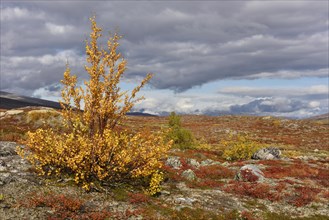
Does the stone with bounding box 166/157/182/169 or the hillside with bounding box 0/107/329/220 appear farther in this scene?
the stone with bounding box 166/157/182/169

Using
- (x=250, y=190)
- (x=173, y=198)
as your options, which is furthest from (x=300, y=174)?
(x=173, y=198)

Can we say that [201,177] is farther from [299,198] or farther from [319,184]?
[319,184]

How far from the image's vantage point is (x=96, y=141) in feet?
62.8

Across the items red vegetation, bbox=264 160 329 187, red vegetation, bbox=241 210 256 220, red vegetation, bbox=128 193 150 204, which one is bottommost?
red vegetation, bbox=264 160 329 187

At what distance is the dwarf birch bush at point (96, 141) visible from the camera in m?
19.2

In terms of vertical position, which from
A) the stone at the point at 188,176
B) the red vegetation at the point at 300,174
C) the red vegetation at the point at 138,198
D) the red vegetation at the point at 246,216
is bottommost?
the red vegetation at the point at 300,174

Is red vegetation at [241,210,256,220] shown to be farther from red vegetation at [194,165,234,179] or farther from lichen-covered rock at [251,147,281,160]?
lichen-covered rock at [251,147,281,160]

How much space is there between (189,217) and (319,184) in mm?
19563

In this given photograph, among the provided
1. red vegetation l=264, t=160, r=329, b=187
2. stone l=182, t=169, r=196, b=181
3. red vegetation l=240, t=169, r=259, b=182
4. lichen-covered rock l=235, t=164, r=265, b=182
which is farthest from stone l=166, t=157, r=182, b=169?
red vegetation l=264, t=160, r=329, b=187

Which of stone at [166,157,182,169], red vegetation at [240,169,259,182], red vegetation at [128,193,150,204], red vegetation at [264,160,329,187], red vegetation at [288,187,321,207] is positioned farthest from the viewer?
stone at [166,157,182,169]

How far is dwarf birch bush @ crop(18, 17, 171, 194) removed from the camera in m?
19.2

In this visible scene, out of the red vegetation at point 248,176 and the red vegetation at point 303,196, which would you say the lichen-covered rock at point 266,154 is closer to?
the red vegetation at point 248,176

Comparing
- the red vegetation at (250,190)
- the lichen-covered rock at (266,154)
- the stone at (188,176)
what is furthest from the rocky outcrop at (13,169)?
the lichen-covered rock at (266,154)

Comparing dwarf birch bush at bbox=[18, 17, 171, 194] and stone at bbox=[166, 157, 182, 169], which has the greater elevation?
dwarf birch bush at bbox=[18, 17, 171, 194]
